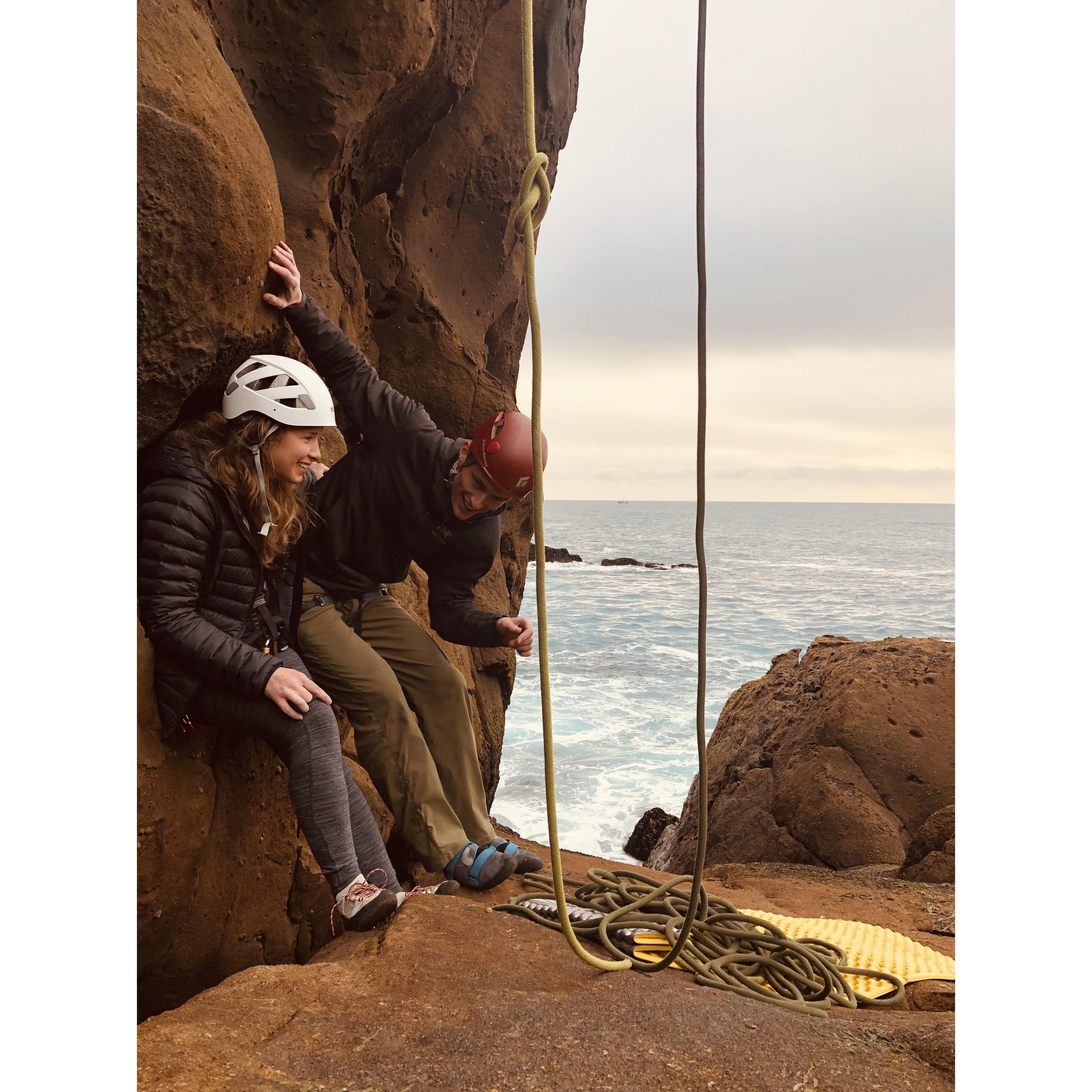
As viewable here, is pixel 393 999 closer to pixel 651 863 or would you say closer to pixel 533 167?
pixel 533 167

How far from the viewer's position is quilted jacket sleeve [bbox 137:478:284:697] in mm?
2361

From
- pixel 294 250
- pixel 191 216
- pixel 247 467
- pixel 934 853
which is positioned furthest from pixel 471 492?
pixel 934 853

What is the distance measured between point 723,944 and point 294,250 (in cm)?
345

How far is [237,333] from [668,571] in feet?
129

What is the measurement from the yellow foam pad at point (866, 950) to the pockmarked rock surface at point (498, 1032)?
0.26 meters

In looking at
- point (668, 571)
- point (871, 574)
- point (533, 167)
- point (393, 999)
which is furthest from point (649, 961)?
point (871, 574)

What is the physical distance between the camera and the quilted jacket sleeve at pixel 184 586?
236 cm

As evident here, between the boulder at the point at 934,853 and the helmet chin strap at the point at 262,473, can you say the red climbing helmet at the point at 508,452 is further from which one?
the boulder at the point at 934,853

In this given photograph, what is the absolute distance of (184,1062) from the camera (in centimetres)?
154

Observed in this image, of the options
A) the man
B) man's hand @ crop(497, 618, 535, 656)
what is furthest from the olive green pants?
man's hand @ crop(497, 618, 535, 656)

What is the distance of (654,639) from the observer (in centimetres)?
2511

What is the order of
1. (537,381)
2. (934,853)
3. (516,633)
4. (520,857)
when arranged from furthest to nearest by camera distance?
(934,853), (520,857), (516,633), (537,381)

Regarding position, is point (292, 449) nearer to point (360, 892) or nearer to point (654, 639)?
point (360, 892)

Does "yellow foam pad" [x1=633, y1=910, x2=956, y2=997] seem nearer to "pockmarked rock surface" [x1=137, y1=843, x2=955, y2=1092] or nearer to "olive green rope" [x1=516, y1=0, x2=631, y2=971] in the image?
"pockmarked rock surface" [x1=137, y1=843, x2=955, y2=1092]
